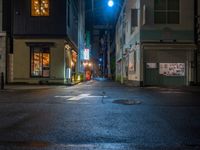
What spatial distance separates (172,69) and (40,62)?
12.9 metres

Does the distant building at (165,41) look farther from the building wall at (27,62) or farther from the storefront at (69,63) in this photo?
the storefront at (69,63)

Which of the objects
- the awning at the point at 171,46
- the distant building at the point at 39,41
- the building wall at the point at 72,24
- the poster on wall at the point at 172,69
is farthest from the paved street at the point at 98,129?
the building wall at the point at 72,24

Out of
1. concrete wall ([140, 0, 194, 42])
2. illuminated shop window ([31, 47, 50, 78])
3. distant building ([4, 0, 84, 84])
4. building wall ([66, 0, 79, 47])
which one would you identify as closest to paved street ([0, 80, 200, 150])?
concrete wall ([140, 0, 194, 42])

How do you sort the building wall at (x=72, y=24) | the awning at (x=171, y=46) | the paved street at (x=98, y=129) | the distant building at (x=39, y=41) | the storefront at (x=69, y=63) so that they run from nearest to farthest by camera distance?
the paved street at (x=98, y=129), the awning at (x=171, y=46), the distant building at (x=39, y=41), the storefront at (x=69, y=63), the building wall at (x=72, y=24)

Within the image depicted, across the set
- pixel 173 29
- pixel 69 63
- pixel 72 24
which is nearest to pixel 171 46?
pixel 173 29

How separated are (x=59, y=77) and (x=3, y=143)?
27.1 metres

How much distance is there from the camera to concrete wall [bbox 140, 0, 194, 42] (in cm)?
3125

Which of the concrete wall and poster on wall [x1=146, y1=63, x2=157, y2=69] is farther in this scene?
poster on wall [x1=146, y1=63, x2=157, y2=69]

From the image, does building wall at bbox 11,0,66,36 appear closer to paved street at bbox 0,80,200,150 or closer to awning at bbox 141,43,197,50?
awning at bbox 141,43,197,50

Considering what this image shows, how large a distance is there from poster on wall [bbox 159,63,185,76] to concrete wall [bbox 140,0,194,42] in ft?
7.79

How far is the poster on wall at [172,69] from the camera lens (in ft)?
103

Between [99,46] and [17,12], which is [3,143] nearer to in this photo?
[17,12]

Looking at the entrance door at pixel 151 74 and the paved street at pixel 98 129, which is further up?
the entrance door at pixel 151 74

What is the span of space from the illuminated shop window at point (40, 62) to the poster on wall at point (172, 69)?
36.8 ft
